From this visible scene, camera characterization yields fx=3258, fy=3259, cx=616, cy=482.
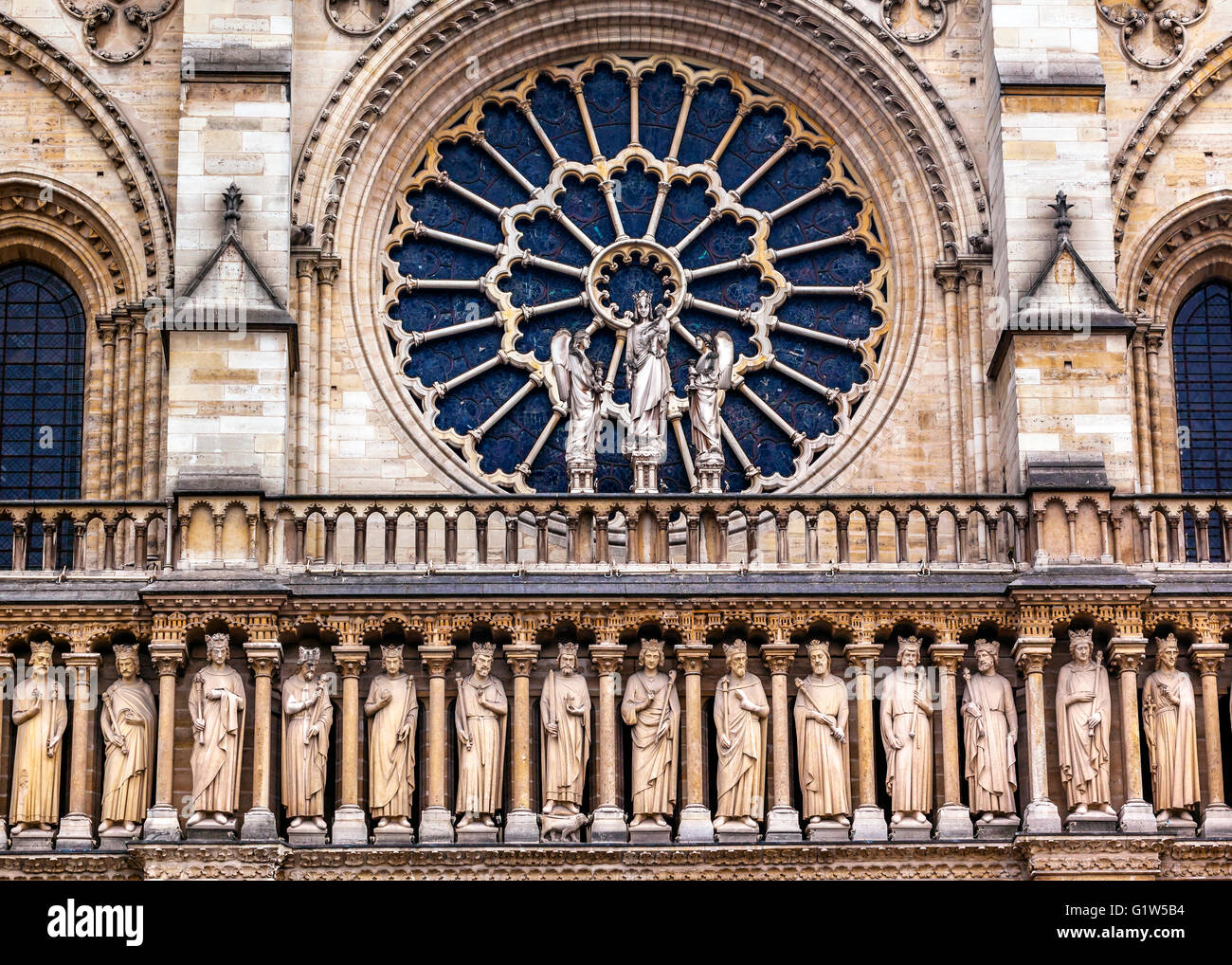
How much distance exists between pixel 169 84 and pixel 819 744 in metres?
9.22

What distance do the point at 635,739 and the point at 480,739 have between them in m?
1.35

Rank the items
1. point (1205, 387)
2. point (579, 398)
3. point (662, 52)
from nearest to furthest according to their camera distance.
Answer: point (579, 398) < point (1205, 387) < point (662, 52)

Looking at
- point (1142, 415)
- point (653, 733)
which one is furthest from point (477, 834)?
point (1142, 415)

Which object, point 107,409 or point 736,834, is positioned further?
point 107,409

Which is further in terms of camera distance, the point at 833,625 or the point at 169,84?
the point at 169,84

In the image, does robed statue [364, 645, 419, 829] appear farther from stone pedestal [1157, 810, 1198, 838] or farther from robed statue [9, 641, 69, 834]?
stone pedestal [1157, 810, 1198, 838]

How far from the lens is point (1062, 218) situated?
99.1ft

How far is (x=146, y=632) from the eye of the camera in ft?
94.1

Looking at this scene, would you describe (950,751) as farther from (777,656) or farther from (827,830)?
(777,656)

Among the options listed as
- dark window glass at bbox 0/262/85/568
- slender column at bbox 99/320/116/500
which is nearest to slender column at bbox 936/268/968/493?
slender column at bbox 99/320/116/500

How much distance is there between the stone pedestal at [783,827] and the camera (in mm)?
28094
